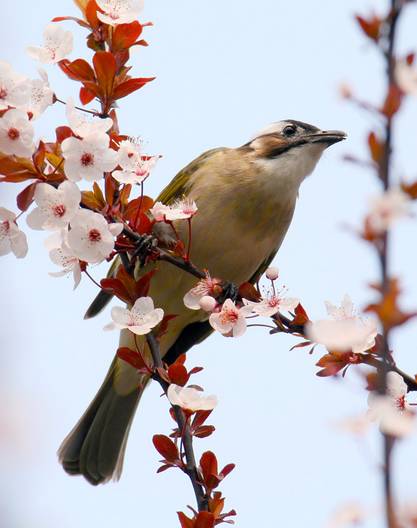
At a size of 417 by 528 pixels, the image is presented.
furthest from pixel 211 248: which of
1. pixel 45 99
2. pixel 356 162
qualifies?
pixel 356 162

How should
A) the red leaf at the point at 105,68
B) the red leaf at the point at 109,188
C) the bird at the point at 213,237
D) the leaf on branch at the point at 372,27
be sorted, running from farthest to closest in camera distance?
the bird at the point at 213,237 → the red leaf at the point at 105,68 → the red leaf at the point at 109,188 → the leaf on branch at the point at 372,27

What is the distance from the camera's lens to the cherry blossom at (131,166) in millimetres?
3102

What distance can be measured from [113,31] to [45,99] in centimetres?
51

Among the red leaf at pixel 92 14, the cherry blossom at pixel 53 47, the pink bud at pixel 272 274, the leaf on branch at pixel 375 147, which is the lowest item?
the pink bud at pixel 272 274

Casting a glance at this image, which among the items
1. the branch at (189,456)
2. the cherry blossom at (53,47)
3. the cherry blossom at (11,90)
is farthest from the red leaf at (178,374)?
the cherry blossom at (53,47)

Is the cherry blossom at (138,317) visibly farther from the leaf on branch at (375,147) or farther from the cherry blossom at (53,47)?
the leaf on branch at (375,147)

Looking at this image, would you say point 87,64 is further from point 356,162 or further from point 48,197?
point 356,162

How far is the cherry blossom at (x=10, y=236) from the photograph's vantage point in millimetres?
3031

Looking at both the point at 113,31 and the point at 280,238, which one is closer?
the point at 113,31

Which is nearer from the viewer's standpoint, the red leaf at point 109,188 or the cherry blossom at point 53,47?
the red leaf at point 109,188

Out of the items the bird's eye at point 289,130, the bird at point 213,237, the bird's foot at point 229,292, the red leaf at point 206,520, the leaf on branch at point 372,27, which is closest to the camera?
the leaf on branch at point 372,27

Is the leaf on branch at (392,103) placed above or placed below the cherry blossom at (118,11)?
above

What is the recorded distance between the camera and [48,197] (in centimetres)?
295

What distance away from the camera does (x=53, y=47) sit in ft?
11.0
